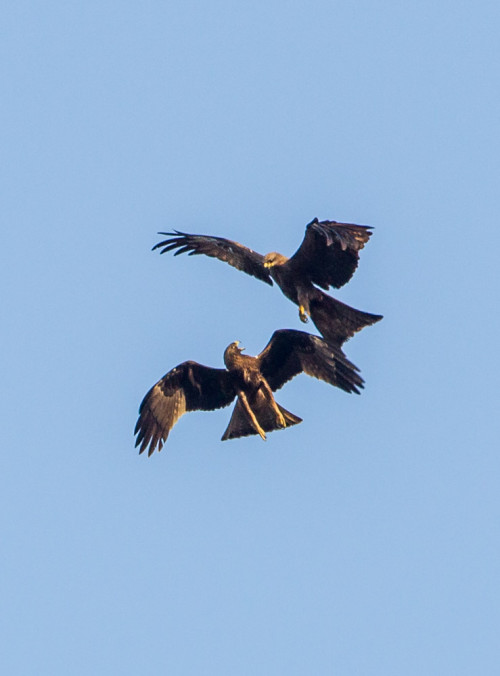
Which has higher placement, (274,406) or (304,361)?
(304,361)

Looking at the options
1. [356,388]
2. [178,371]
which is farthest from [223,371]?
[356,388]

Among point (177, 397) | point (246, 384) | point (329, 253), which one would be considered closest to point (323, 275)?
point (329, 253)

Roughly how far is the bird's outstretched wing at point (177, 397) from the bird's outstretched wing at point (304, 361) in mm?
431

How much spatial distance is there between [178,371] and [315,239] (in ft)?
5.94

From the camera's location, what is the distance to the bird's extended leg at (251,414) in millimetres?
13920

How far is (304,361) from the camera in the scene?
1404 centimetres

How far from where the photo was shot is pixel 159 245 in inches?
591

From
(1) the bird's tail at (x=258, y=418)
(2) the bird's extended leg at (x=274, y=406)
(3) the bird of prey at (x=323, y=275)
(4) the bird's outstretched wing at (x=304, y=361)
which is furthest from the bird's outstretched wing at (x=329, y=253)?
(1) the bird's tail at (x=258, y=418)

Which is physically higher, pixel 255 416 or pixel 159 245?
pixel 159 245

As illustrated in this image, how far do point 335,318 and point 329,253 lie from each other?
1.94 feet

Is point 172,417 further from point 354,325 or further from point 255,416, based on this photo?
point 354,325

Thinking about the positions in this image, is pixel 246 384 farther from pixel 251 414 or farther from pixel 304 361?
pixel 304 361

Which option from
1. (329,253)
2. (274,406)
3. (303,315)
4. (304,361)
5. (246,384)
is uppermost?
(329,253)

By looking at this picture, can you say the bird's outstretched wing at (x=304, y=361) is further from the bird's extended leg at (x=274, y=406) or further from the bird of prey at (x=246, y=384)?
the bird's extended leg at (x=274, y=406)
